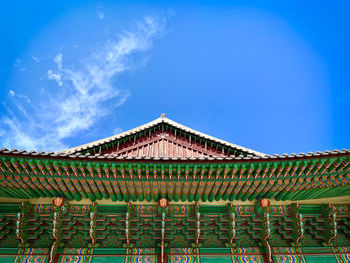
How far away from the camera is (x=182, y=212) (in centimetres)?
778

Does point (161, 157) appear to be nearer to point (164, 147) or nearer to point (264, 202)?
point (264, 202)

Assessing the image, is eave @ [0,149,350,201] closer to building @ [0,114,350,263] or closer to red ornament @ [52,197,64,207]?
building @ [0,114,350,263]

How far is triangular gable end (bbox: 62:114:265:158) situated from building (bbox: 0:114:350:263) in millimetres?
3331

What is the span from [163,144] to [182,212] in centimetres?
454

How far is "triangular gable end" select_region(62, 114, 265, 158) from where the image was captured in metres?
11.2

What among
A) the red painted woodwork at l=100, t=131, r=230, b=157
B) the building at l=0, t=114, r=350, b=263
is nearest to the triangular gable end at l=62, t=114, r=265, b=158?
the red painted woodwork at l=100, t=131, r=230, b=157

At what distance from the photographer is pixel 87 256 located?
758 cm

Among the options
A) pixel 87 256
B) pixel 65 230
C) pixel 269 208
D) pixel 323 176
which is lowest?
pixel 87 256

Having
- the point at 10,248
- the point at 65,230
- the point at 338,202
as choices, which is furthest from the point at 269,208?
the point at 10,248

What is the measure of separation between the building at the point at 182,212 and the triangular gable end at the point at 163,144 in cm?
333

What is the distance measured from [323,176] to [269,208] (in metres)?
1.69

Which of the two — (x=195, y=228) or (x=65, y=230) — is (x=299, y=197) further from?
(x=65, y=230)

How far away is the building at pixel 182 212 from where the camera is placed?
698cm

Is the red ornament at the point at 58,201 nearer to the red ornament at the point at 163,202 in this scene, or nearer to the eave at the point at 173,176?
the eave at the point at 173,176
